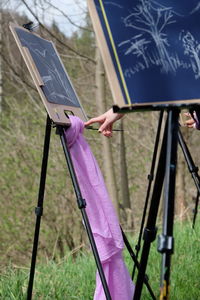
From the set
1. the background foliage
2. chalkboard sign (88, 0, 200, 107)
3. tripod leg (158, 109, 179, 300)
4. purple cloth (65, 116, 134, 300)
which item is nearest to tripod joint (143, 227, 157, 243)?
tripod leg (158, 109, 179, 300)

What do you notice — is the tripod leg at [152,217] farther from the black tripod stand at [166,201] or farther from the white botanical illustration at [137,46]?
the white botanical illustration at [137,46]

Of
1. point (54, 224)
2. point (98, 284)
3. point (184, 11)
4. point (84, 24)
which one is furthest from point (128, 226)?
point (184, 11)

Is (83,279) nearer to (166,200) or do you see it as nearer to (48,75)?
(48,75)

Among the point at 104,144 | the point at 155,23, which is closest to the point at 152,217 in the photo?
the point at 155,23

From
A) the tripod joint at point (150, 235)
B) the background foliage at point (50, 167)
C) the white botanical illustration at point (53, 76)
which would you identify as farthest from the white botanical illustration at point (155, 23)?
the background foliage at point (50, 167)

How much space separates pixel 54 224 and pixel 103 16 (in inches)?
224

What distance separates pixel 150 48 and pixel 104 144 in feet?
11.8

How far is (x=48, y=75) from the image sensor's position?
102 inches

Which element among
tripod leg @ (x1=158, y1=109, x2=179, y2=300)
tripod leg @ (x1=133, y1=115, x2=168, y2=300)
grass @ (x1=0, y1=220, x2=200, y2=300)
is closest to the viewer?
tripod leg @ (x1=158, y1=109, x2=179, y2=300)

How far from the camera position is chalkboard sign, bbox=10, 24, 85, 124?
2.41 meters

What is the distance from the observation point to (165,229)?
1.58m

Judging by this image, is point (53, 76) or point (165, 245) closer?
point (165, 245)

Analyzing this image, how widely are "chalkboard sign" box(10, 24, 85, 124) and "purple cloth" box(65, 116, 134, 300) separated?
0.44 feet

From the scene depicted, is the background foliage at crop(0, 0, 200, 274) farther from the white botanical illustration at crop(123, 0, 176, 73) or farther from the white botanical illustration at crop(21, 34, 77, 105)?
the white botanical illustration at crop(123, 0, 176, 73)
